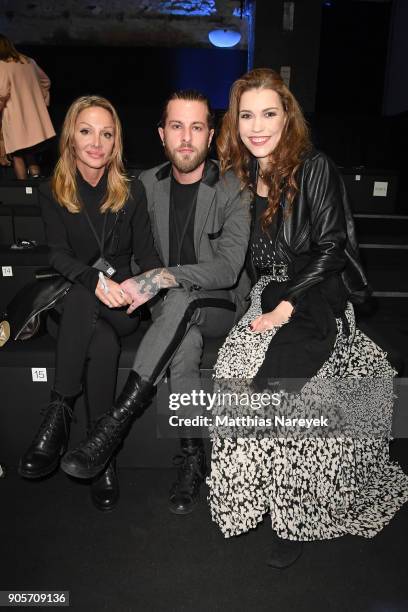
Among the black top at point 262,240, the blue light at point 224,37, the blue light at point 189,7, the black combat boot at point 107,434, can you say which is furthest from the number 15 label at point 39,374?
the blue light at point 189,7

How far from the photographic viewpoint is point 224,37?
834 centimetres

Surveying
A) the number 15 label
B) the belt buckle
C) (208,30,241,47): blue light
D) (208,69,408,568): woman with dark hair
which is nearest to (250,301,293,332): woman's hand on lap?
(208,69,408,568): woman with dark hair

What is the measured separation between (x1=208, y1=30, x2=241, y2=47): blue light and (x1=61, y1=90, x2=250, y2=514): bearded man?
7451 millimetres

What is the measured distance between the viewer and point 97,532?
1623 millimetres

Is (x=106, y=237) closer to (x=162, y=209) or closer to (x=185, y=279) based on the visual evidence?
(x=162, y=209)

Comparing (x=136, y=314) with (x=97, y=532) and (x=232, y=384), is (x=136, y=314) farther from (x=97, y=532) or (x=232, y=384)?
(x=97, y=532)

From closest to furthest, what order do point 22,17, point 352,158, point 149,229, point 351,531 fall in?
point 351,531
point 149,229
point 352,158
point 22,17

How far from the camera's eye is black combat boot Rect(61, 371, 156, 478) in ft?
4.87

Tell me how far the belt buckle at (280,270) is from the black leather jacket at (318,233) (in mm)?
31

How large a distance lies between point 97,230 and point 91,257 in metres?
0.11

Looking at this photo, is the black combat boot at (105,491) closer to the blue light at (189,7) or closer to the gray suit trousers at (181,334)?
the gray suit trousers at (181,334)

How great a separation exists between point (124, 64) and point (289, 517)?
8.88m

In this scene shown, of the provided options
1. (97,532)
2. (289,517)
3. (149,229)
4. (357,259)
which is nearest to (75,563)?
(97,532)

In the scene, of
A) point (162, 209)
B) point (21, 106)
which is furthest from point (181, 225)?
point (21, 106)
